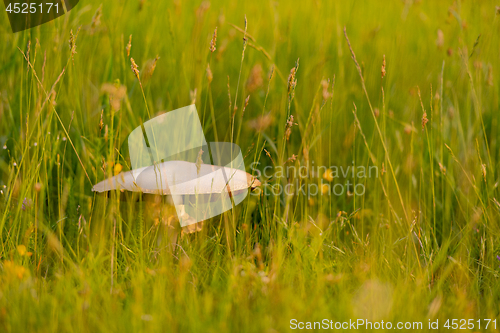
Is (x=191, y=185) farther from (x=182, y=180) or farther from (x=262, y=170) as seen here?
(x=262, y=170)

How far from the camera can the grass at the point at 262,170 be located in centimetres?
98

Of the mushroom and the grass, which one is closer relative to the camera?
the grass

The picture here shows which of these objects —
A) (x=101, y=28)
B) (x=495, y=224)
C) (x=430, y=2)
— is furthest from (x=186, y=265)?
(x=430, y=2)

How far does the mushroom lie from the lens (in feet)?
4.20

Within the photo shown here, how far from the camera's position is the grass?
0.98m

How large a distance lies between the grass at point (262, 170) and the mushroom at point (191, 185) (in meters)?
0.05

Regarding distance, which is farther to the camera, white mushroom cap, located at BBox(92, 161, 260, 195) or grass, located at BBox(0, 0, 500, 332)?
white mushroom cap, located at BBox(92, 161, 260, 195)

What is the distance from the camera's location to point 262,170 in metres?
1.74

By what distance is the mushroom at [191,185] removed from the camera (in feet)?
4.20

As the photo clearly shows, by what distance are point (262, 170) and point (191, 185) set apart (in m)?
0.52

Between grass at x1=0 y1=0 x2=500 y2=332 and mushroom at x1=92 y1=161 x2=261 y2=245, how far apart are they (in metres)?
0.05

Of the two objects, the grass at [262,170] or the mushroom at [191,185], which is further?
the mushroom at [191,185]

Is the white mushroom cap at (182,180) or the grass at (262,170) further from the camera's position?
the white mushroom cap at (182,180)

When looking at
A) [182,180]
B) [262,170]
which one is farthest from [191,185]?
[262,170]
